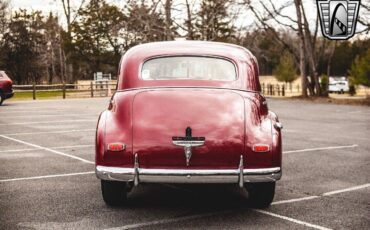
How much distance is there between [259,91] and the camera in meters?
6.04

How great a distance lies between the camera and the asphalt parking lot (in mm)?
5258

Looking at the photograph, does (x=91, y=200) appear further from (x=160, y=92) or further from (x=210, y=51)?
(x=210, y=51)

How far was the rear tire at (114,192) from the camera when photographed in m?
5.76

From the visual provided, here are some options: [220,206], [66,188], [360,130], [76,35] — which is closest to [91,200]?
[66,188]

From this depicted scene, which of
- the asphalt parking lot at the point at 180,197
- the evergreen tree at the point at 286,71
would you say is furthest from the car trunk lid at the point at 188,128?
the evergreen tree at the point at 286,71

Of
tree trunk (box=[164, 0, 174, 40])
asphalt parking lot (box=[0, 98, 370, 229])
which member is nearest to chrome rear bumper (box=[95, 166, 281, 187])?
asphalt parking lot (box=[0, 98, 370, 229])

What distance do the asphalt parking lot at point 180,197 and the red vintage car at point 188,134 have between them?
1.26 ft

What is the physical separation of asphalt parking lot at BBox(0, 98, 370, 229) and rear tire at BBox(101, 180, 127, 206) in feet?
0.34

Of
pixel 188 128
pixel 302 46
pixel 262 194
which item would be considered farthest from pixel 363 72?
pixel 188 128

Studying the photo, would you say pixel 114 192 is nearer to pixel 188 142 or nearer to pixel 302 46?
pixel 188 142

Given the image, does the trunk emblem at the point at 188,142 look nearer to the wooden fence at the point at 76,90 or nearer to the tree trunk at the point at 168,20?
the tree trunk at the point at 168,20

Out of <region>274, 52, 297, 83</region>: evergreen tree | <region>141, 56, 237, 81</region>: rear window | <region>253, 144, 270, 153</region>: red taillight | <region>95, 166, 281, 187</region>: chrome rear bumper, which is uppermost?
<region>274, 52, 297, 83</region>: evergreen tree

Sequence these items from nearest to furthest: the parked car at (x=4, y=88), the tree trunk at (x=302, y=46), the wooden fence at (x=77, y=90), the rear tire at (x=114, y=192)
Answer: the rear tire at (x=114, y=192), the parked car at (x=4, y=88), the tree trunk at (x=302, y=46), the wooden fence at (x=77, y=90)
